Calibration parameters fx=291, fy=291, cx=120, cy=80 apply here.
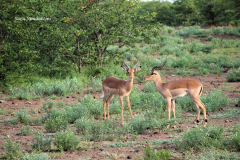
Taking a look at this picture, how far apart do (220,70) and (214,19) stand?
83.2 ft

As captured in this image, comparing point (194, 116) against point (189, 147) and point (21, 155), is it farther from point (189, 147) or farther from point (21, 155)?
point (21, 155)

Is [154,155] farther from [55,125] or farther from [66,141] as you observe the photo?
[55,125]

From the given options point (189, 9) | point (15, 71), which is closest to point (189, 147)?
point (15, 71)

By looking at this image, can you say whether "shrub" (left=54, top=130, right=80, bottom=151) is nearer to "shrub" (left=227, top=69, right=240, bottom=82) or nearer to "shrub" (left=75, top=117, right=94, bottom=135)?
"shrub" (left=75, top=117, right=94, bottom=135)

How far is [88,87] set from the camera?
42.4 feet

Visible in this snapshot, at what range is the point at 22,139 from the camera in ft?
23.9

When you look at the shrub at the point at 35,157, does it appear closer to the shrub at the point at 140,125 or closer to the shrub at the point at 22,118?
the shrub at the point at 140,125

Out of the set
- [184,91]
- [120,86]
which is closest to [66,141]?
[120,86]

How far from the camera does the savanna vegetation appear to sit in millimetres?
6273

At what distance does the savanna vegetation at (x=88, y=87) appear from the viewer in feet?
20.6

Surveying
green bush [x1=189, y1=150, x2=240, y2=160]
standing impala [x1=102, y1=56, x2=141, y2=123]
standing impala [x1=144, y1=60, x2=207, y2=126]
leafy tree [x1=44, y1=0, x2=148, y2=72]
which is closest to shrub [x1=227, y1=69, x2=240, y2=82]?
leafy tree [x1=44, y1=0, x2=148, y2=72]

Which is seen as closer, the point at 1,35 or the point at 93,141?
the point at 93,141


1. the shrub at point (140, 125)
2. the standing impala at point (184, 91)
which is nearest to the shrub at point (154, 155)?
the shrub at point (140, 125)

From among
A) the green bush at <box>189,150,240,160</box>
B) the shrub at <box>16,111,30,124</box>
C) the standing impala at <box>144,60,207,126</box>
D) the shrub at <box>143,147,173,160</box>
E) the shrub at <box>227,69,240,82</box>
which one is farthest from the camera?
the shrub at <box>227,69,240,82</box>
